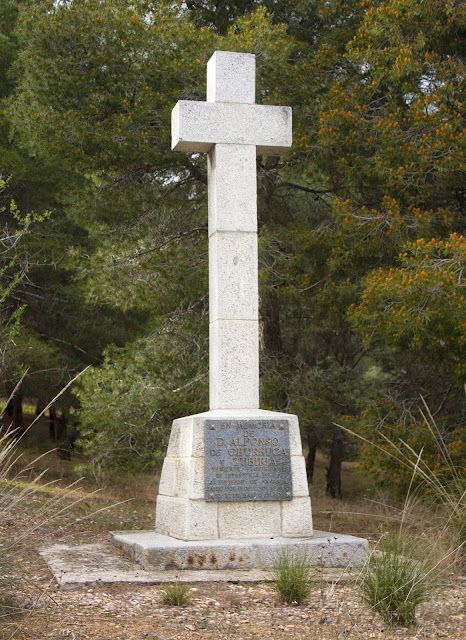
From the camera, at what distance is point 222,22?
473 inches

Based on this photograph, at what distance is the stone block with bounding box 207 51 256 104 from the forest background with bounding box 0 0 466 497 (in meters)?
2.40

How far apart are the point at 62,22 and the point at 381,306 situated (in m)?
5.53

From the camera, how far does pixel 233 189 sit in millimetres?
6469

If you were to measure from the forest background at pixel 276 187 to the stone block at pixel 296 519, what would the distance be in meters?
2.30

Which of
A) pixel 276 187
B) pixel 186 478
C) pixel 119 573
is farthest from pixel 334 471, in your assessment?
pixel 119 573

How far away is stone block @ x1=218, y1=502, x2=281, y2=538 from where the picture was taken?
581 cm

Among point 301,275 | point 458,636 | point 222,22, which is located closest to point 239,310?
point 458,636

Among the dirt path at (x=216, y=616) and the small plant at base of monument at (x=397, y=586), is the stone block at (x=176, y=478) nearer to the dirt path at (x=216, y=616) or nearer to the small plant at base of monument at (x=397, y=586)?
the dirt path at (x=216, y=616)

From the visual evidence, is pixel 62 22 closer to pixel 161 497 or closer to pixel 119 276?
pixel 119 276

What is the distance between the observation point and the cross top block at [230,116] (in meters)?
6.52

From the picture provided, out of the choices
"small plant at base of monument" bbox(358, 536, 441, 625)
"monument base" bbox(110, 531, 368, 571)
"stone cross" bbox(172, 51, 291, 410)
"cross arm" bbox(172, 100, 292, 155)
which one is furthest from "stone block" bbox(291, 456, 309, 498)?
"cross arm" bbox(172, 100, 292, 155)

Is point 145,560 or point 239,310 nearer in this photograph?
point 145,560

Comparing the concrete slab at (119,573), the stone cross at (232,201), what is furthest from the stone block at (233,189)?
the concrete slab at (119,573)

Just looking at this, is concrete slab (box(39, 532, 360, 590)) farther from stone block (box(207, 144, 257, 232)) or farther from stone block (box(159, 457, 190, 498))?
stone block (box(207, 144, 257, 232))
